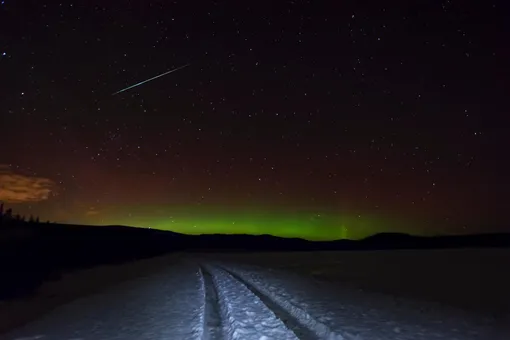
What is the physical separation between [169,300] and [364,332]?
844 cm

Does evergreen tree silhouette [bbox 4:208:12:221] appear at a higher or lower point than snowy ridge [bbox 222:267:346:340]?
higher

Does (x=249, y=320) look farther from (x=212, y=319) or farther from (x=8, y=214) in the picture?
(x=8, y=214)

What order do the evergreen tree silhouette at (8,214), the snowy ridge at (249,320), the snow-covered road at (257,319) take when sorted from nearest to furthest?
the snowy ridge at (249,320), the snow-covered road at (257,319), the evergreen tree silhouette at (8,214)

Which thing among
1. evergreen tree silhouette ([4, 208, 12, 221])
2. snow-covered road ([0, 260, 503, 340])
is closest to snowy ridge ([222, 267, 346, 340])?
snow-covered road ([0, 260, 503, 340])

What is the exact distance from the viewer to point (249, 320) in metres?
11.2

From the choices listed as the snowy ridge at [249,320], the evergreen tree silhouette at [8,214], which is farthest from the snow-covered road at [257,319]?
the evergreen tree silhouette at [8,214]

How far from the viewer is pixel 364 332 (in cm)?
992

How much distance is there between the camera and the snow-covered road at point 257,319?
991 cm

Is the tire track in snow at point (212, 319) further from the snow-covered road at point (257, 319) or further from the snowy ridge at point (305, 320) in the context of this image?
the snowy ridge at point (305, 320)

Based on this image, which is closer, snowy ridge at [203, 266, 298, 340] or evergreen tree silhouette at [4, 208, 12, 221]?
snowy ridge at [203, 266, 298, 340]

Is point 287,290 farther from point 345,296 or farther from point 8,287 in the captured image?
point 8,287

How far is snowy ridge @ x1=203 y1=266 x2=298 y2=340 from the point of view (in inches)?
378

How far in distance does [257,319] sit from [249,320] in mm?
303

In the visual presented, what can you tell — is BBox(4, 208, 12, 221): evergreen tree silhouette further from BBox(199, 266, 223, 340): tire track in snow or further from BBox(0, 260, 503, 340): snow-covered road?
BBox(199, 266, 223, 340): tire track in snow
